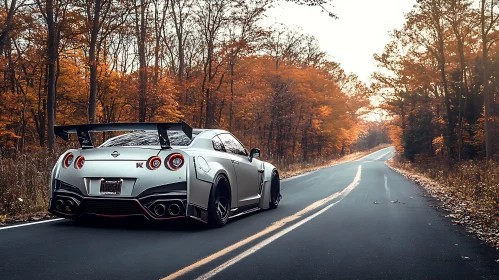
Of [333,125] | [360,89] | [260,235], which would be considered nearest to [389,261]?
[260,235]

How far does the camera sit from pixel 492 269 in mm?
5188

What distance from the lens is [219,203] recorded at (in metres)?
7.31

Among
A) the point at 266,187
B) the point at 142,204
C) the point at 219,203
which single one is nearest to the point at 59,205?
the point at 142,204

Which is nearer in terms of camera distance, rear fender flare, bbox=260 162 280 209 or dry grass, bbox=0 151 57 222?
dry grass, bbox=0 151 57 222

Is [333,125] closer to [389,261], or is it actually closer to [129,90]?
[129,90]

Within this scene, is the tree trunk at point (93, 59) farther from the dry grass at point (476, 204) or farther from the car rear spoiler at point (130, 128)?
the car rear spoiler at point (130, 128)

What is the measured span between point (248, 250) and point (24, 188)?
6.10 meters

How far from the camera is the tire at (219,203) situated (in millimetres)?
7020

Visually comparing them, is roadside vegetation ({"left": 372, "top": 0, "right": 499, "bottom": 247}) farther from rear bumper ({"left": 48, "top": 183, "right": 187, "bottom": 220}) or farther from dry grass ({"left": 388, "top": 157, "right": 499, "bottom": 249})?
rear bumper ({"left": 48, "top": 183, "right": 187, "bottom": 220})

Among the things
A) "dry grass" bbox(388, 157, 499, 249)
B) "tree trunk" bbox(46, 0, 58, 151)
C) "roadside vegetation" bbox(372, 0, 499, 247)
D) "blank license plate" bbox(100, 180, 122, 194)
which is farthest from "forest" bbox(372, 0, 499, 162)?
"blank license plate" bbox(100, 180, 122, 194)

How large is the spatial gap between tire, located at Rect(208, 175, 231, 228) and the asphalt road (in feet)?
0.55

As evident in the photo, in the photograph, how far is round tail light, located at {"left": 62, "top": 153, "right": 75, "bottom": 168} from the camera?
6.83 meters

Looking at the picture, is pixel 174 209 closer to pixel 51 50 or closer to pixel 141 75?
pixel 51 50

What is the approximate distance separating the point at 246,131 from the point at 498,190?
32.9 meters
